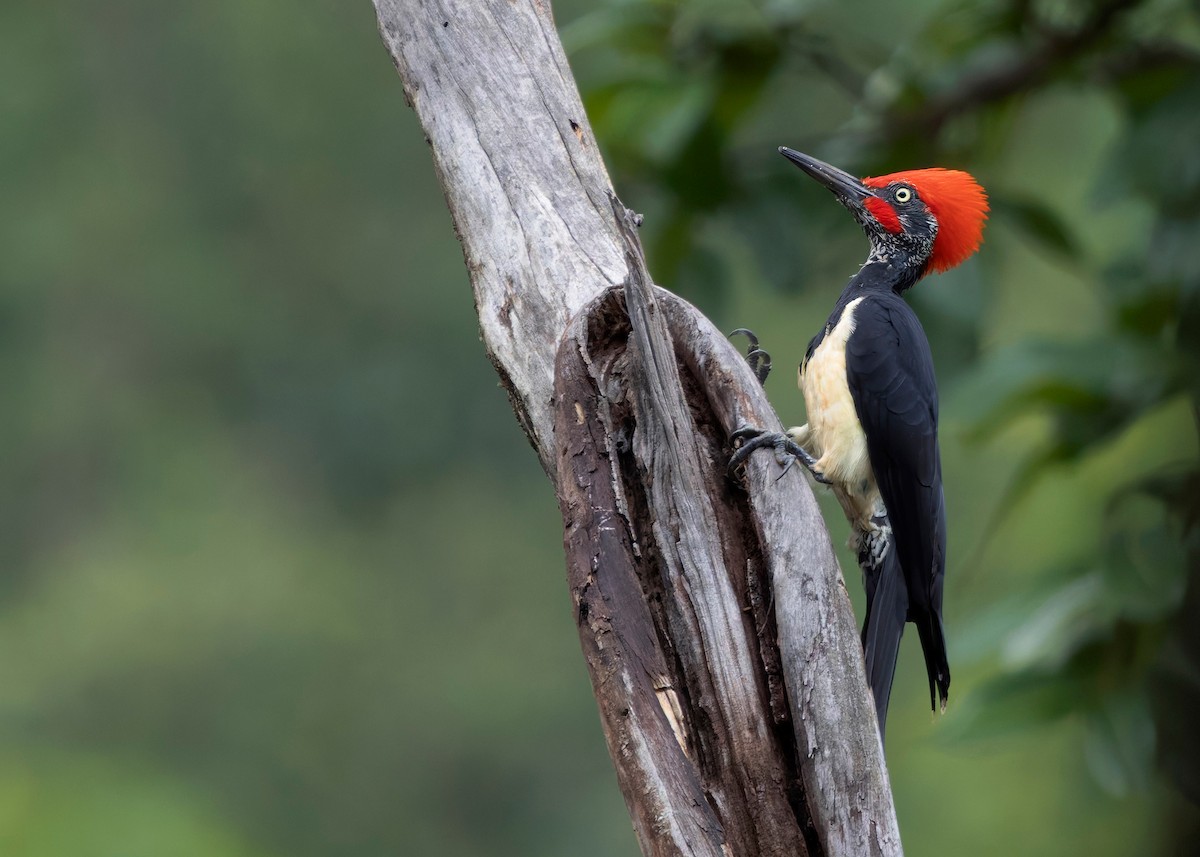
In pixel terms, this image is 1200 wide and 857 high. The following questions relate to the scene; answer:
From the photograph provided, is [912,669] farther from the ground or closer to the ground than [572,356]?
farther from the ground

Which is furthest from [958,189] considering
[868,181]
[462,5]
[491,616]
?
[491,616]

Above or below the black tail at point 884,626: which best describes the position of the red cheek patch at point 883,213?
above

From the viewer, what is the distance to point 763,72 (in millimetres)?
3170

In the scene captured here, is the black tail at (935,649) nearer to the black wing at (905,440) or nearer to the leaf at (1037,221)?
the black wing at (905,440)

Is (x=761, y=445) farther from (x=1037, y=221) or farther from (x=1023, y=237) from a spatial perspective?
(x=1023, y=237)

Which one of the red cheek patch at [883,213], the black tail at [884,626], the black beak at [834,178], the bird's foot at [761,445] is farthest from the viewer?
the red cheek patch at [883,213]

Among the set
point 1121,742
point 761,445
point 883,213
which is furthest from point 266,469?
point 761,445

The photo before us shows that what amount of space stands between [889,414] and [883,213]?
625mm

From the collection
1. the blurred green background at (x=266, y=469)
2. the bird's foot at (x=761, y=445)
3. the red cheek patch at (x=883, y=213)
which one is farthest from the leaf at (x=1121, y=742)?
the blurred green background at (x=266, y=469)

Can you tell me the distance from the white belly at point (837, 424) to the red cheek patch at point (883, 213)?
1.04 ft

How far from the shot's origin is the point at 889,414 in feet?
10.1

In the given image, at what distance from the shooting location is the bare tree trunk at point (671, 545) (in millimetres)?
1925

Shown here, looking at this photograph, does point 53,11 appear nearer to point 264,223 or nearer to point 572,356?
point 264,223

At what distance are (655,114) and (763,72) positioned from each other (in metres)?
0.37
